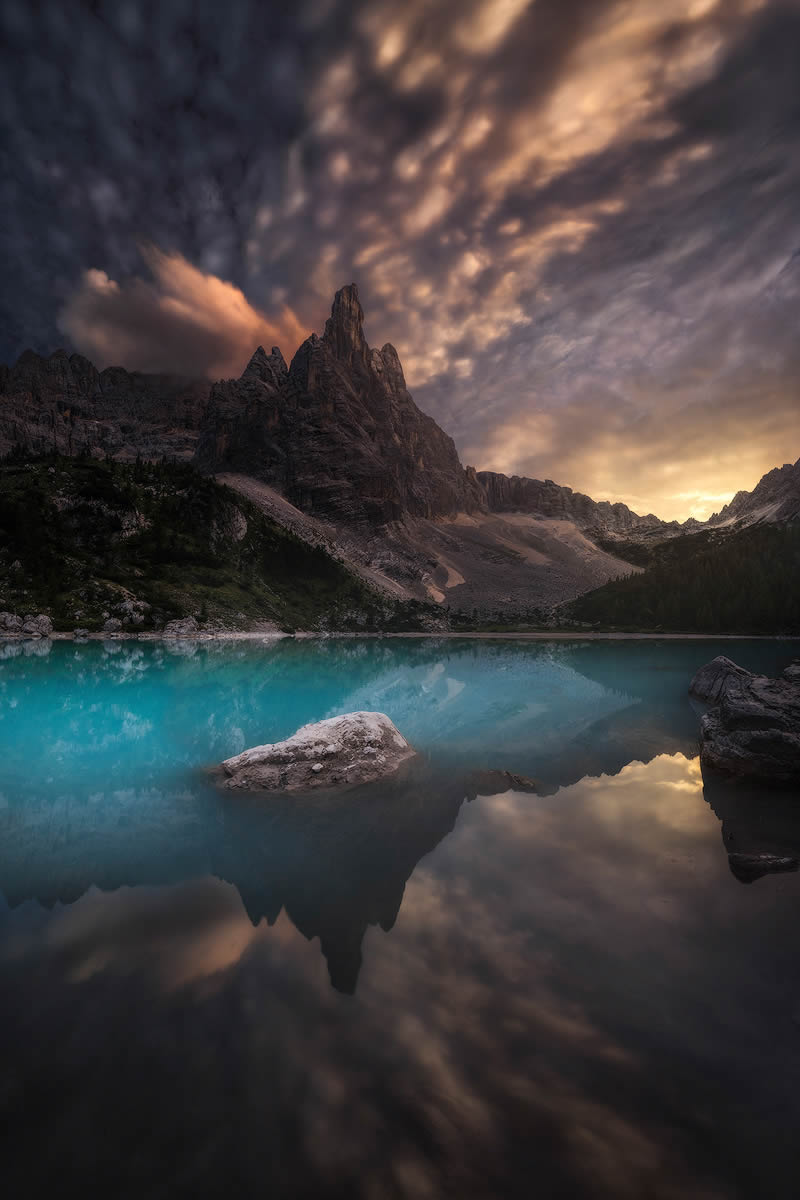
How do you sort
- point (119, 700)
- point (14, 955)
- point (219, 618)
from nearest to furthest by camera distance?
point (14, 955) < point (119, 700) < point (219, 618)

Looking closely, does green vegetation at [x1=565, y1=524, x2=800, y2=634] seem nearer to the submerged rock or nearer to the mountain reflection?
the mountain reflection

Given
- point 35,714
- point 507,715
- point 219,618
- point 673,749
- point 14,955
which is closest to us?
point 14,955

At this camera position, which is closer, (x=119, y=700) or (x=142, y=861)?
(x=142, y=861)

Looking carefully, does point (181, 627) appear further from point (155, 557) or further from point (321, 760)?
point (321, 760)

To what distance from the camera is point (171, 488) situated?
482 ft

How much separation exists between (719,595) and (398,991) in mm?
169388

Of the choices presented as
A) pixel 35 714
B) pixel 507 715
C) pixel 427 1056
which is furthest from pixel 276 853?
pixel 35 714

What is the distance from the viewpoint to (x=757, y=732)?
1664 centimetres

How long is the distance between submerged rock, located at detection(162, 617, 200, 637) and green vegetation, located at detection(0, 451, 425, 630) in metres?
2.58

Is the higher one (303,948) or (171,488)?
(171,488)

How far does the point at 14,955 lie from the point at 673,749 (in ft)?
72.3

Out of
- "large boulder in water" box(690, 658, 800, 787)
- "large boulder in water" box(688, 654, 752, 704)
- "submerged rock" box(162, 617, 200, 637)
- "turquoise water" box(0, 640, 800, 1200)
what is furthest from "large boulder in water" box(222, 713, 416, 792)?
"submerged rock" box(162, 617, 200, 637)

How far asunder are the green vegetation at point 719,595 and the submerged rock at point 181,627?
12157 cm

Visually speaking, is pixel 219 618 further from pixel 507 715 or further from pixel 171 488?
pixel 507 715
